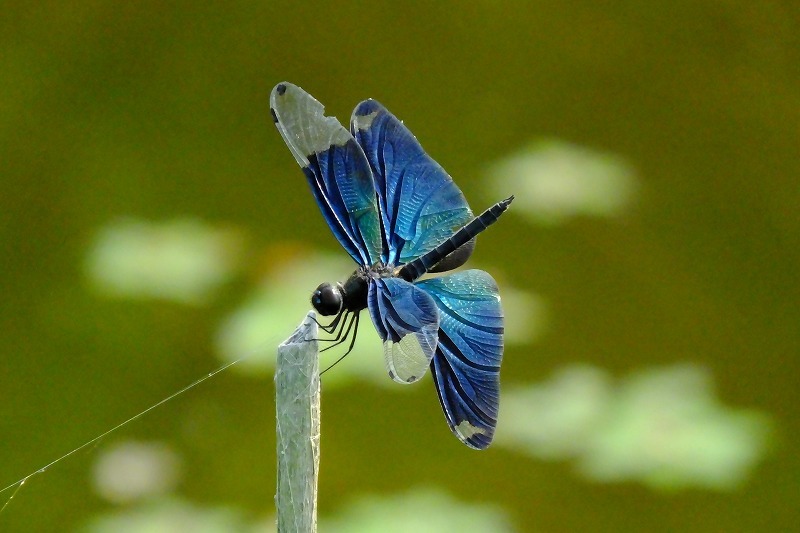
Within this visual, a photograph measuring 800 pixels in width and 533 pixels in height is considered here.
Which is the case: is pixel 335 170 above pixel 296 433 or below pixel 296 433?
above

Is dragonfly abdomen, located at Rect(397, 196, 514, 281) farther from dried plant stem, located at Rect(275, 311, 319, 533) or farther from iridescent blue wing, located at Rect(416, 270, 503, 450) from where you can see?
dried plant stem, located at Rect(275, 311, 319, 533)

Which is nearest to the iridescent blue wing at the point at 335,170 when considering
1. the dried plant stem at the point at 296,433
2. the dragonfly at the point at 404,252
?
the dragonfly at the point at 404,252

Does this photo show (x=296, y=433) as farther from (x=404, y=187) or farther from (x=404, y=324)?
(x=404, y=187)

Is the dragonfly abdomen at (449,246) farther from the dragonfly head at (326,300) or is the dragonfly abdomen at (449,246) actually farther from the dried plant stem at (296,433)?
the dried plant stem at (296,433)

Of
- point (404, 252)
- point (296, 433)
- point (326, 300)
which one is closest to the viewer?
point (296, 433)

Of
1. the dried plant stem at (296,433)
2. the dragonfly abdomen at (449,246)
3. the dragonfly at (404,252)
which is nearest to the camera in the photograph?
the dried plant stem at (296,433)

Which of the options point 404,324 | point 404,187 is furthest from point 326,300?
point 404,187

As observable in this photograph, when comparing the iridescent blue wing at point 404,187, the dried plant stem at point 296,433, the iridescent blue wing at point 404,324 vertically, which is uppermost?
the iridescent blue wing at point 404,187
